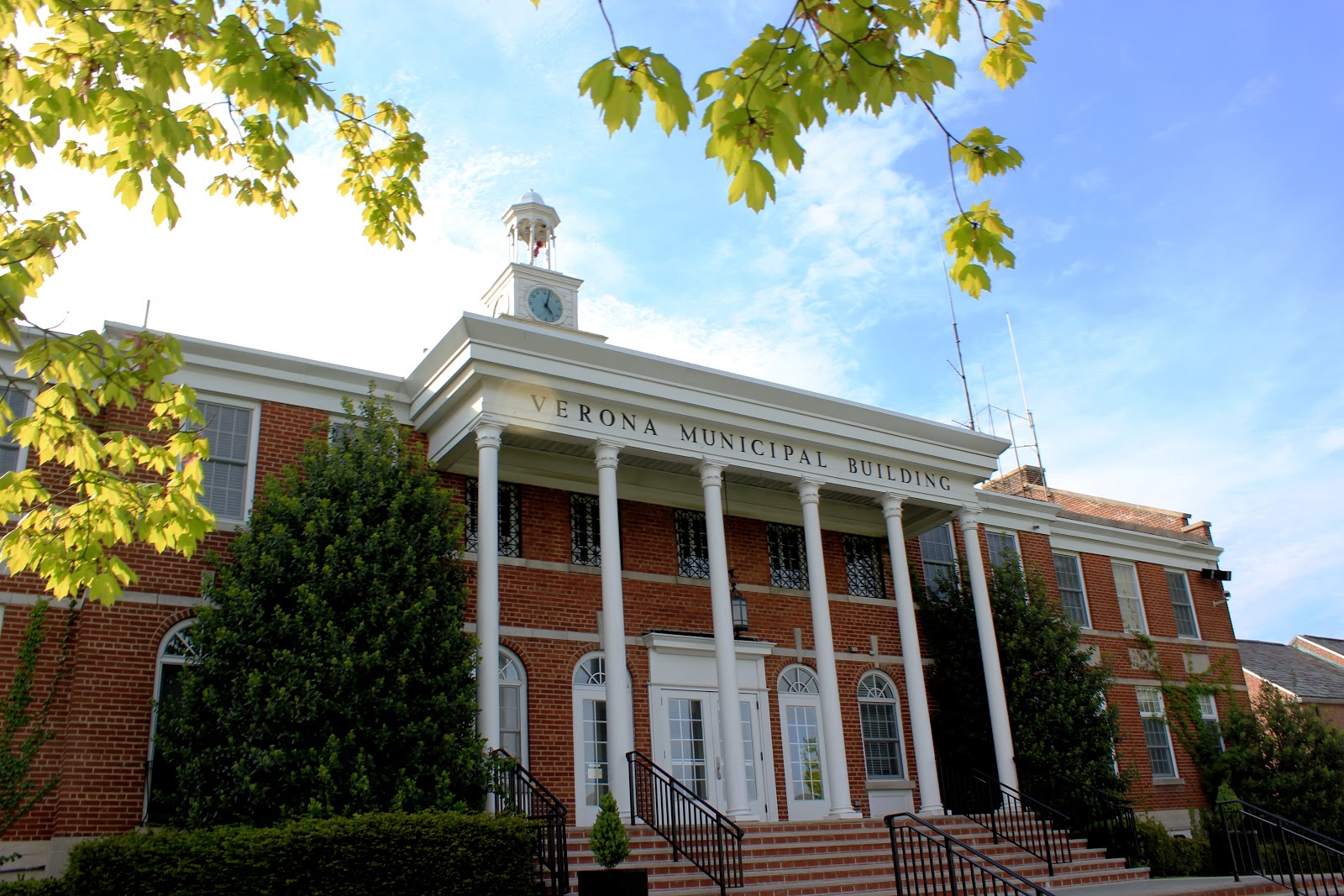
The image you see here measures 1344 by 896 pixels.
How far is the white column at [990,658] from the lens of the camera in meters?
17.4

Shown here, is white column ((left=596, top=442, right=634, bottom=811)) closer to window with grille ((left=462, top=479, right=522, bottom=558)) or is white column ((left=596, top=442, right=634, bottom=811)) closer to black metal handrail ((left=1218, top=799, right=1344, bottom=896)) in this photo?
window with grille ((left=462, top=479, right=522, bottom=558))

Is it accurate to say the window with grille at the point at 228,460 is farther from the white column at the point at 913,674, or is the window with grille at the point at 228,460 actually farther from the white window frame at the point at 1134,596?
the white window frame at the point at 1134,596

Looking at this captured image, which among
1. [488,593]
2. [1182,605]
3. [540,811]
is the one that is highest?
[1182,605]

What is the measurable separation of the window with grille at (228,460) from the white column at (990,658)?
11620mm

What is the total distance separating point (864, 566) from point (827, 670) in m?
4.68

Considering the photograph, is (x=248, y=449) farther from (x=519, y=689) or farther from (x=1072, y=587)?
(x=1072, y=587)

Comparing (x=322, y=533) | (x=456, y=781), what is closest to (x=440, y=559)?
(x=322, y=533)

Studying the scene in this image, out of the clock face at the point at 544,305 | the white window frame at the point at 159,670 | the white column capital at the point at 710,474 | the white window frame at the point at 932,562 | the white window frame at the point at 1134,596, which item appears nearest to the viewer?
the white window frame at the point at 159,670

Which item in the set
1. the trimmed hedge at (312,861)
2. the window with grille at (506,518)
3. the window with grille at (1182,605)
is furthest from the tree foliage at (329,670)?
the window with grille at (1182,605)

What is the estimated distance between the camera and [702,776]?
1666 cm

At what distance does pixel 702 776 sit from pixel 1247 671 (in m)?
23.0

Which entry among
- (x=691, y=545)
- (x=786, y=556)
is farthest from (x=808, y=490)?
(x=786, y=556)

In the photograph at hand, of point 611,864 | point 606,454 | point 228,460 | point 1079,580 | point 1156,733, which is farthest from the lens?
point 1079,580

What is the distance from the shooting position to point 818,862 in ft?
44.0
